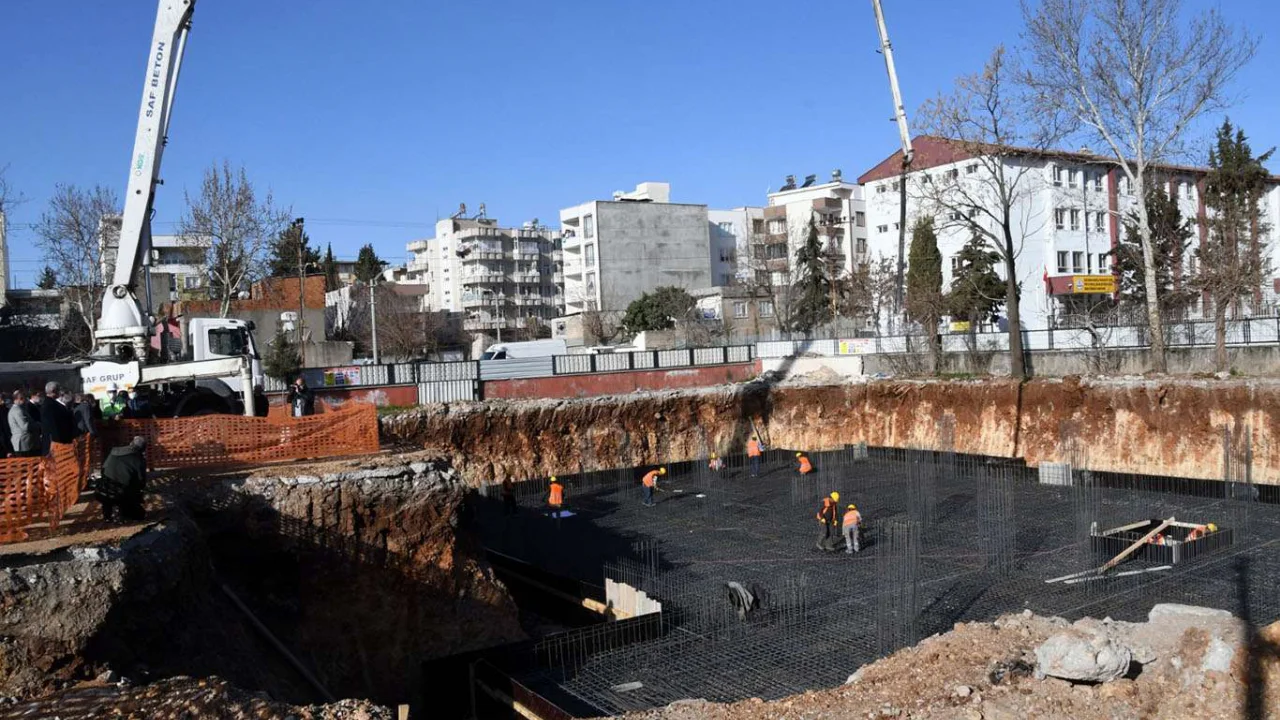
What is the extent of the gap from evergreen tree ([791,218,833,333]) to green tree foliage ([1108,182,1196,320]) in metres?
13.0

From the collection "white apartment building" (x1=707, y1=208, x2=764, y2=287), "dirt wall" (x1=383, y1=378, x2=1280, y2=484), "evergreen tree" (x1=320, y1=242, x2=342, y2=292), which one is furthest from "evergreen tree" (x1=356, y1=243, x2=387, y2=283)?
"dirt wall" (x1=383, y1=378, x2=1280, y2=484)

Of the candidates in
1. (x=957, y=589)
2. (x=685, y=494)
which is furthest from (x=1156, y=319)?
(x=957, y=589)

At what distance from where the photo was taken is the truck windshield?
773 inches

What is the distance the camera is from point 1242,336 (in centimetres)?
2541

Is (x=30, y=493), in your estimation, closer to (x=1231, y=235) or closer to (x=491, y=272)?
(x=1231, y=235)

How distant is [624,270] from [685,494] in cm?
3772

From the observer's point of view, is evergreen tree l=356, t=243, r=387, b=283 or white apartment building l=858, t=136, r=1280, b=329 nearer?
white apartment building l=858, t=136, r=1280, b=329

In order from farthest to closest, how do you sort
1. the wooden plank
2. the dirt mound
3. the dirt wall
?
the dirt wall
the wooden plank
the dirt mound

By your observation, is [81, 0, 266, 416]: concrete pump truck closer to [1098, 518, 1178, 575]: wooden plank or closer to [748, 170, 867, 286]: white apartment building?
[1098, 518, 1178, 575]: wooden plank

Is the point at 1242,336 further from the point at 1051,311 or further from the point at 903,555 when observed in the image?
the point at 903,555

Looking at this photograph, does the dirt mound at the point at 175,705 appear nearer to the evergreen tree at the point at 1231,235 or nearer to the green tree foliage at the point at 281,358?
the evergreen tree at the point at 1231,235

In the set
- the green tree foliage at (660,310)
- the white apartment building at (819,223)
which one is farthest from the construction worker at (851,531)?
the white apartment building at (819,223)

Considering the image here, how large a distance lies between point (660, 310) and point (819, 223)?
1476 cm

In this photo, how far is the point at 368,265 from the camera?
67.0 meters
